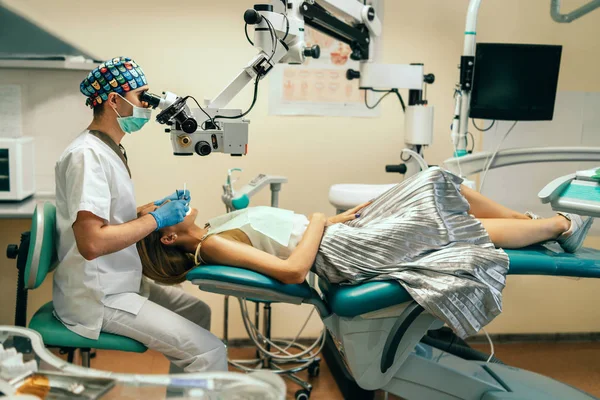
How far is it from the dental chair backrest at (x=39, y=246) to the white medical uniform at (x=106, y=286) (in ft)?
0.13

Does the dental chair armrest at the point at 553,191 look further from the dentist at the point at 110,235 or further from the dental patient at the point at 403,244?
the dentist at the point at 110,235

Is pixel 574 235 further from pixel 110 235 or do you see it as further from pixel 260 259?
pixel 110 235

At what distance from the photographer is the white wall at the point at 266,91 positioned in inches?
112

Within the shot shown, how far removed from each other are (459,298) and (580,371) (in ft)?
5.13

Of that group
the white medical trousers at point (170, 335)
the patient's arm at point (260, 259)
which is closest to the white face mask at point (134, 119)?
the patient's arm at point (260, 259)

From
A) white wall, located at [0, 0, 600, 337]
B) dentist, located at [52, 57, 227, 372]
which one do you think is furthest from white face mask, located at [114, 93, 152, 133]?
white wall, located at [0, 0, 600, 337]

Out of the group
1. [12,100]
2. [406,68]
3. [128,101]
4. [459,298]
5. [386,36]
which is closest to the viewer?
[459,298]

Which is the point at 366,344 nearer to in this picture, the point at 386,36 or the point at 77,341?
the point at 77,341

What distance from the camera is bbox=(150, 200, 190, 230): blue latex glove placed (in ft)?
6.19

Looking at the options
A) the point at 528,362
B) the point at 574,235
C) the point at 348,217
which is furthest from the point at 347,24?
the point at 528,362

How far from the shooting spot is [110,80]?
1908mm

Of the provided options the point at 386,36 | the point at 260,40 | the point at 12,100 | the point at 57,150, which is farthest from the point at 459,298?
the point at 12,100

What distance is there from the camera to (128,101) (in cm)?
195

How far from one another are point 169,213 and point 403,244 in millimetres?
790
